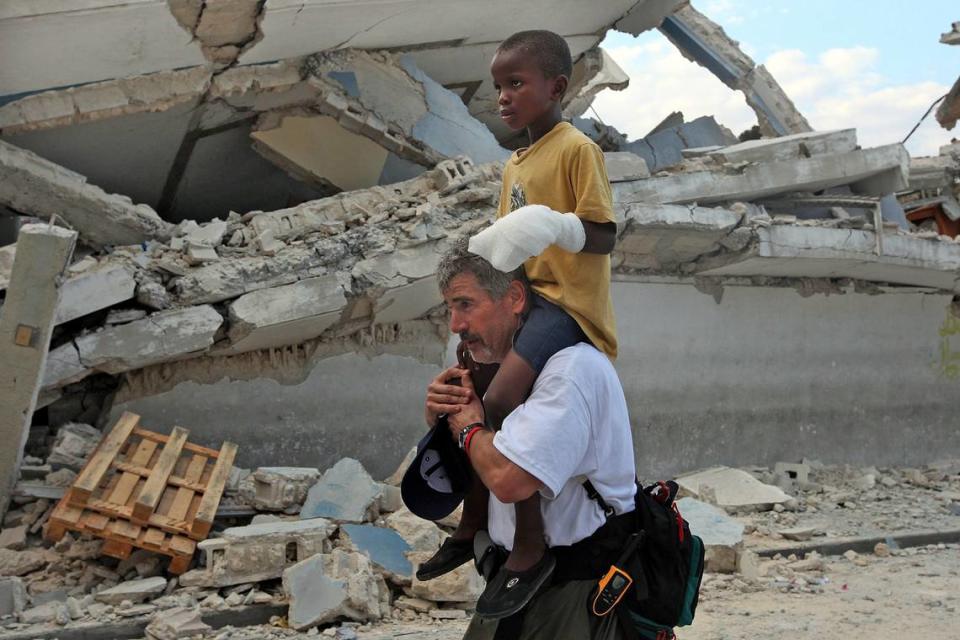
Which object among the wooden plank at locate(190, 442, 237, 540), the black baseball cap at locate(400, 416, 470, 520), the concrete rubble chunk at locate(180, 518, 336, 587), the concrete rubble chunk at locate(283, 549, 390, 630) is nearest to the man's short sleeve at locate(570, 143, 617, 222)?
the black baseball cap at locate(400, 416, 470, 520)

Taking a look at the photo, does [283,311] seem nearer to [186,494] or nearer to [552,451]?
[186,494]

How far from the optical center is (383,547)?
532 cm

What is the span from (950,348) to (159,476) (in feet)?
30.3

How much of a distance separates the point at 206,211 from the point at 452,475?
236 inches

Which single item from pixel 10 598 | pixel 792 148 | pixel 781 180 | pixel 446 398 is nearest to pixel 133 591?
pixel 10 598

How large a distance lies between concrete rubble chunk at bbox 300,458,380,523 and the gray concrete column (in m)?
1.70

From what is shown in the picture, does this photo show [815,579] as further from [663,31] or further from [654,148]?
[663,31]

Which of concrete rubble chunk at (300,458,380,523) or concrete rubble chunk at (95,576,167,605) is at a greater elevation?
concrete rubble chunk at (300,458,380,523)

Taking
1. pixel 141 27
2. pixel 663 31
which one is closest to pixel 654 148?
pixel 663 31

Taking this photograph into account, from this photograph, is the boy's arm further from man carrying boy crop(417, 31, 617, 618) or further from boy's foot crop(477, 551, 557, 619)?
boy's foot crop(477, 551, 557, 619)

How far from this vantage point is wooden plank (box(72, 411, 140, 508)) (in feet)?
16.6

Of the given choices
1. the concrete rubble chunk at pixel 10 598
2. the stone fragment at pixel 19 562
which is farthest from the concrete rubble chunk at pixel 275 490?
the concrete rubble chunk at pixel 10 598

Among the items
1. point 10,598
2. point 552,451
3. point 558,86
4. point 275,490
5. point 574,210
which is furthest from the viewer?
point 275,490

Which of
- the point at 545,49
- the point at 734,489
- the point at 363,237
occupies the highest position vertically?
the point at 545,49
